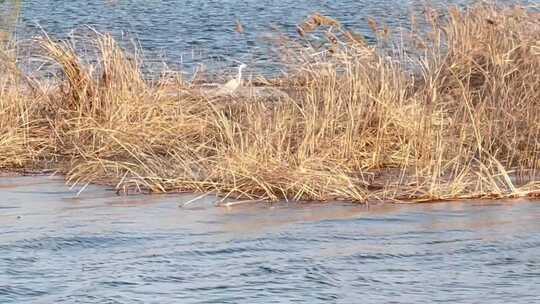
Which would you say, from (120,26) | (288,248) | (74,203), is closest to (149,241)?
(288,248)

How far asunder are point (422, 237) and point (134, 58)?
4.13m

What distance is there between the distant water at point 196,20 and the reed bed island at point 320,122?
4.31 meters

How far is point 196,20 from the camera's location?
23062 millimetres

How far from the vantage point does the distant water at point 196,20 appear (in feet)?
57.5

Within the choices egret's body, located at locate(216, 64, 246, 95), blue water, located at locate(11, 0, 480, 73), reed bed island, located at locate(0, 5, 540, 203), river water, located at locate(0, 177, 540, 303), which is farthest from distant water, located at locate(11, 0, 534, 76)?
river water, located at locate(0, 177, 540, 303)

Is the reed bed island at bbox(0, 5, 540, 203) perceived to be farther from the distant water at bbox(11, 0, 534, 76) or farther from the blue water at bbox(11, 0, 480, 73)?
the distant water at bbox(11, 0, 534, 76)

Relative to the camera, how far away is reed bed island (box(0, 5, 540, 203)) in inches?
346

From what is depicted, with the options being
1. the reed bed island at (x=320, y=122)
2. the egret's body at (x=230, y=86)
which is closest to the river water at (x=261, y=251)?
the reed bed island at (x=320, y=122)

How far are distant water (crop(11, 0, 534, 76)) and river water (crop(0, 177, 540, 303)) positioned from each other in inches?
266

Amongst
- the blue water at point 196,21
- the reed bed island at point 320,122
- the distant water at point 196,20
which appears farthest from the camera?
the distant water at point 196,20

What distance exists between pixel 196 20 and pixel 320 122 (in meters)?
14.0

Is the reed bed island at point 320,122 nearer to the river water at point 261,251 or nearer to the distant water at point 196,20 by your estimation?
the river water at point 261,251

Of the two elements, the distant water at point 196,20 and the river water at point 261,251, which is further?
the distant water at point 196,20

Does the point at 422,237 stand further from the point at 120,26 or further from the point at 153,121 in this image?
the point at 120,26
